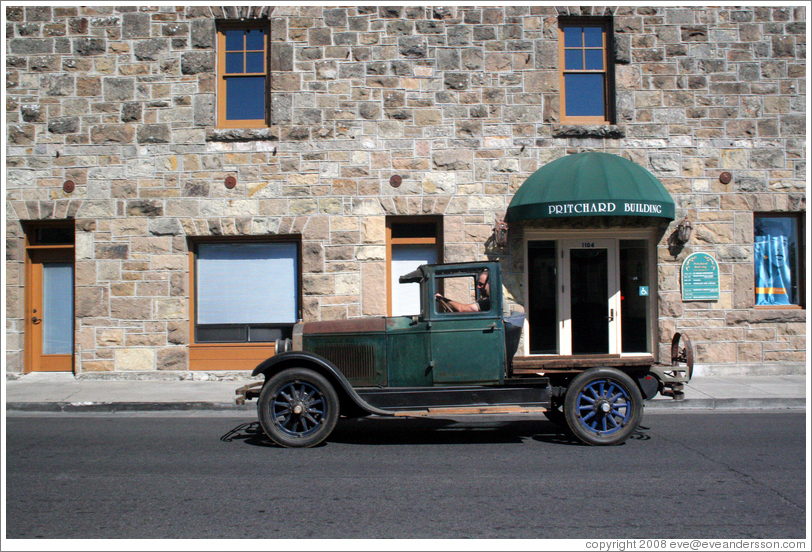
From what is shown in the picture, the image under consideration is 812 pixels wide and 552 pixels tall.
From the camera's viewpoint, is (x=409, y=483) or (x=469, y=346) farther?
(x=469, y=346)

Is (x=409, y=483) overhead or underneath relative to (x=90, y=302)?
underneath

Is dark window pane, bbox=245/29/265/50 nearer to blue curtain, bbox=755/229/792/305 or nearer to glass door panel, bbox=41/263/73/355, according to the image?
glass door panel, bbox=41/263/73/355

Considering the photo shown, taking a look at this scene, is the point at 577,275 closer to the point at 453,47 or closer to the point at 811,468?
the point at 453,47

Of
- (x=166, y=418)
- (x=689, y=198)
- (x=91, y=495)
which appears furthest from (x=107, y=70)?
(x=689, y=198)

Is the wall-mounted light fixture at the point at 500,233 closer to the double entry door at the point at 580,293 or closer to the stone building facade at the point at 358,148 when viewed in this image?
the stone building facade at the point at 358,148

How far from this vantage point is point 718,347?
11039mm

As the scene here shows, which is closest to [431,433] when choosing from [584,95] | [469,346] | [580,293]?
[469,346]

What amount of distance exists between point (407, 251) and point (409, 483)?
6689 mm

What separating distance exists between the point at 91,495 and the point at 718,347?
34.3 ft

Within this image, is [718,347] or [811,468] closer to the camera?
[811,468]

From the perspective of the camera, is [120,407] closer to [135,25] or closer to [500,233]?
[500,233]

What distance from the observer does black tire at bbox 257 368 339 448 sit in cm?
635

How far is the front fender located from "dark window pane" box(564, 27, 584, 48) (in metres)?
8.36

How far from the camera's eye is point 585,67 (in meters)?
11.4
